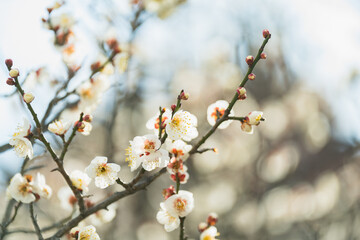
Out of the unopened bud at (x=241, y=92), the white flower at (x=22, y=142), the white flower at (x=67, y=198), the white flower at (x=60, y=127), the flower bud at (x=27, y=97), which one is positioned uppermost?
the white flower at (x=67, y=198)

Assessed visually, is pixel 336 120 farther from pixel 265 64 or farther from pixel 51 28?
pixel 51 28

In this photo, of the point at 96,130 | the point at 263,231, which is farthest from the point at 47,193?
the point at 96,130

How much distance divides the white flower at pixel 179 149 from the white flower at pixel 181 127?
4 centimetres

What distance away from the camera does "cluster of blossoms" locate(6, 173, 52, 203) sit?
138 centimetres

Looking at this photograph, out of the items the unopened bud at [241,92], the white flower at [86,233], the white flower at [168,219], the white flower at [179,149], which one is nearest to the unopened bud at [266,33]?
the unopened bud at [241,92]

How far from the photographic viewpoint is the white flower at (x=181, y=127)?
1.20 metres

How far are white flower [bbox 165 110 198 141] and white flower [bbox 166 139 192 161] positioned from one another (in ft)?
0.12

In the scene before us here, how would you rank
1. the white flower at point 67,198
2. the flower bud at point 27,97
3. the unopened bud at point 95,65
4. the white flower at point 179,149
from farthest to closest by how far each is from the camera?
the unopened bud at point 95,65 < the white flower at point 67,198 < the white flower at point 179,149 < the flower bud at point 27,97

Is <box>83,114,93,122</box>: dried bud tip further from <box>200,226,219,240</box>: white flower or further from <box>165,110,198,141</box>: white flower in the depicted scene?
<box>200,226,219,240</box>: white flower

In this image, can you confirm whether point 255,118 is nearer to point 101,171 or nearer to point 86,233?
point 101,171

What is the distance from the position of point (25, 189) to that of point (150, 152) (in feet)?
2.02

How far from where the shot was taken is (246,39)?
18.6ft

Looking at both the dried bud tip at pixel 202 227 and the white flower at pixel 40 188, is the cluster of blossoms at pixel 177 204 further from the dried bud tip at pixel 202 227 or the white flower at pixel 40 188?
the white flower at pixel 40 188

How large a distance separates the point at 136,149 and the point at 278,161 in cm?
530
